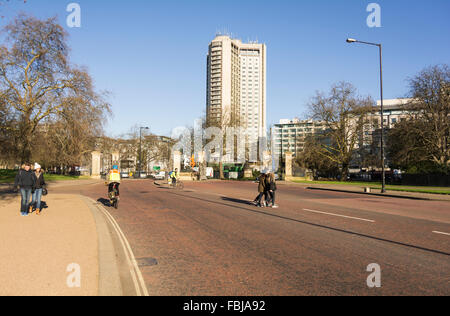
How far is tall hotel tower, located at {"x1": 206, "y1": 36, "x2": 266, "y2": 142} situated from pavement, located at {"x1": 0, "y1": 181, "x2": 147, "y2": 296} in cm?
13730

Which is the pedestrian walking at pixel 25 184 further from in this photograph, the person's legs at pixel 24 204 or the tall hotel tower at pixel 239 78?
the tall hotel tower at pixel 239 78

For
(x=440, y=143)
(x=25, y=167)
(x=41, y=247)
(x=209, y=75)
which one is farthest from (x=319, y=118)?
(x=209, y=75)

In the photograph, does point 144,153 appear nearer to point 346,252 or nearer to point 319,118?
point 319,118

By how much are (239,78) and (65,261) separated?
569 ft

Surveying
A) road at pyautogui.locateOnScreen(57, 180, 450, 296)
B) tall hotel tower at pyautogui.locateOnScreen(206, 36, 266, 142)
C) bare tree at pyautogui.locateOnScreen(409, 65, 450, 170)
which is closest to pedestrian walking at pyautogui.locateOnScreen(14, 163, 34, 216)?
road at pyautogui.locateOnScreen(57, 180, 450, 296)

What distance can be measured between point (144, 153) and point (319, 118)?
2189 inches

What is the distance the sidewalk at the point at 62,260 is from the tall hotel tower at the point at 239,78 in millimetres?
137205

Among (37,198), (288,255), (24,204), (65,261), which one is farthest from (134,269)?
(37,198)

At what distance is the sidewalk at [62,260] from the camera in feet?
14.0

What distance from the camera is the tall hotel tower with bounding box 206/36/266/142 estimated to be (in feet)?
519

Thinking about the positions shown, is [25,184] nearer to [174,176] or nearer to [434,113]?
[174,176]

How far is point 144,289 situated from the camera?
4.39 meters

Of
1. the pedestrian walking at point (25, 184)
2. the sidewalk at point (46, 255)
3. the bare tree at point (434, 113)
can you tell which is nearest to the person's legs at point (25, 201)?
the pedestrian walking at point (25, 184)

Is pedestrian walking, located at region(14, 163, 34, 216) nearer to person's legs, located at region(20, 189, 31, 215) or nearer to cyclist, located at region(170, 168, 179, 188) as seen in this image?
person's legs, located at region(20, 189, 31, 215)
